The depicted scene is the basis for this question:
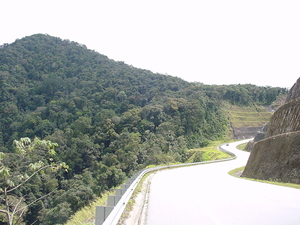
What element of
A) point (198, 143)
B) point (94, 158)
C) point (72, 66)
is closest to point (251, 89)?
point (198, 143)

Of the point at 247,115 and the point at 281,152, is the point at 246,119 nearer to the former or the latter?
the point at 247,115

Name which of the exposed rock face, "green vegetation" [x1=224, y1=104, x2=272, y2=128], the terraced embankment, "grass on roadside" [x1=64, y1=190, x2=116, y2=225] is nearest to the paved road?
the exposed rock face

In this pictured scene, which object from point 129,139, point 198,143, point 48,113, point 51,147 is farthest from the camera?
point 48,113

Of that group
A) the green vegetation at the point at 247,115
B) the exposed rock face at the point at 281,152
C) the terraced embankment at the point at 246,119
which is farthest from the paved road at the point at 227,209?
the green vegetation at the point at 247,115

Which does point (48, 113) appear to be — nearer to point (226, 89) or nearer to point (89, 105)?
point (89, 105)

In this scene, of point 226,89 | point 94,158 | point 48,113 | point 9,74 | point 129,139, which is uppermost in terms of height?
point 9,74

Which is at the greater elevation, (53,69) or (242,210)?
(53,69)
